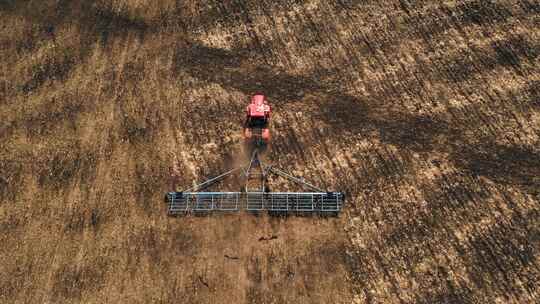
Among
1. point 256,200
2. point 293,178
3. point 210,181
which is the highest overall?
point 293,178

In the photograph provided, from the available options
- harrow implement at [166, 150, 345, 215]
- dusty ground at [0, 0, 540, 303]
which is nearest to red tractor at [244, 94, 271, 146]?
dusty ground at [0, 0, 540, 303]

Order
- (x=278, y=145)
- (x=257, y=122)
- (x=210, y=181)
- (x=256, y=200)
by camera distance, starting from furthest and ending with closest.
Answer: (x=257, y=122) < (x=278, y=145) < (x=210, y=181) < (x=256, y=200)

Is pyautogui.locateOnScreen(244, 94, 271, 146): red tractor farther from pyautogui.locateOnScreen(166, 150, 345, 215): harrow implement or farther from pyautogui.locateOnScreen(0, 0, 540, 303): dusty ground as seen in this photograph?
pyautogui.locateOnScreen(166, 150, 345, 215): harrow implement

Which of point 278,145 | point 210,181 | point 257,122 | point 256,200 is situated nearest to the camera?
point 256,200

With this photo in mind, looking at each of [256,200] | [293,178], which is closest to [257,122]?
[293,178]

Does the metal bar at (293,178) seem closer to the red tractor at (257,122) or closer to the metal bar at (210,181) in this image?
the red tractor at (257,122)

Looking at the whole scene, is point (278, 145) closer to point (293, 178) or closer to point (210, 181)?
point (293, 178)
